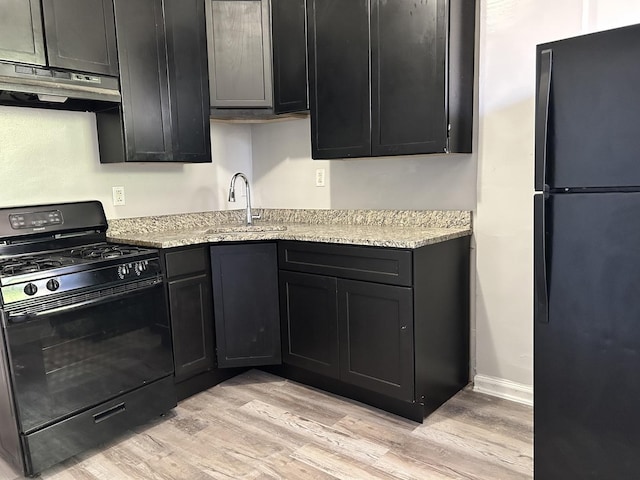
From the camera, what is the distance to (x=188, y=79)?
2.75 metres

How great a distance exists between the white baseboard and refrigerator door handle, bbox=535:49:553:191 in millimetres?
1293

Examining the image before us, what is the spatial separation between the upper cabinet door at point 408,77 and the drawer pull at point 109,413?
1.74 m

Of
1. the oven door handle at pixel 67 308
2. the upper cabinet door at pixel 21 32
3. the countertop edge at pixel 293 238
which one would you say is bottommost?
the oven door handle at pixel 67 308

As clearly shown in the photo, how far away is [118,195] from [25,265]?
0.85m

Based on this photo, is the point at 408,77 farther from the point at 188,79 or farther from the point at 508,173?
the point at 188,79

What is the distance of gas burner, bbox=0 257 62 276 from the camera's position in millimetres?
1890

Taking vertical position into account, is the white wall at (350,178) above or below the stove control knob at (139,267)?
above

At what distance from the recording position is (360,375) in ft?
7.86

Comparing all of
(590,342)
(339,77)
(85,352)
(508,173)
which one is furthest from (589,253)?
(85,352)

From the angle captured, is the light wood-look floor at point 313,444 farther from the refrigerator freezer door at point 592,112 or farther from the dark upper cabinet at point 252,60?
the dark upper cabinet at point 252,60

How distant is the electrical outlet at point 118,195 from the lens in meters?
2.76

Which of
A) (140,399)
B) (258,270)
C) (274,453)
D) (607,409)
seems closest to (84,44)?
(258,270)

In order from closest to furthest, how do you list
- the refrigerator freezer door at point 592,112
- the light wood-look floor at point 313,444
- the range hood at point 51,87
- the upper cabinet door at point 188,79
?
the refrigerator freezer door at point 592,112 → the light wood-look floor at point 313,444 → the range hood at point 51,87 → the upper cabinet door at point 188,79

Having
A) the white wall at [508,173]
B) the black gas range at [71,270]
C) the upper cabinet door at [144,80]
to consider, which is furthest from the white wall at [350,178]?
the black gas range at [71,270]
